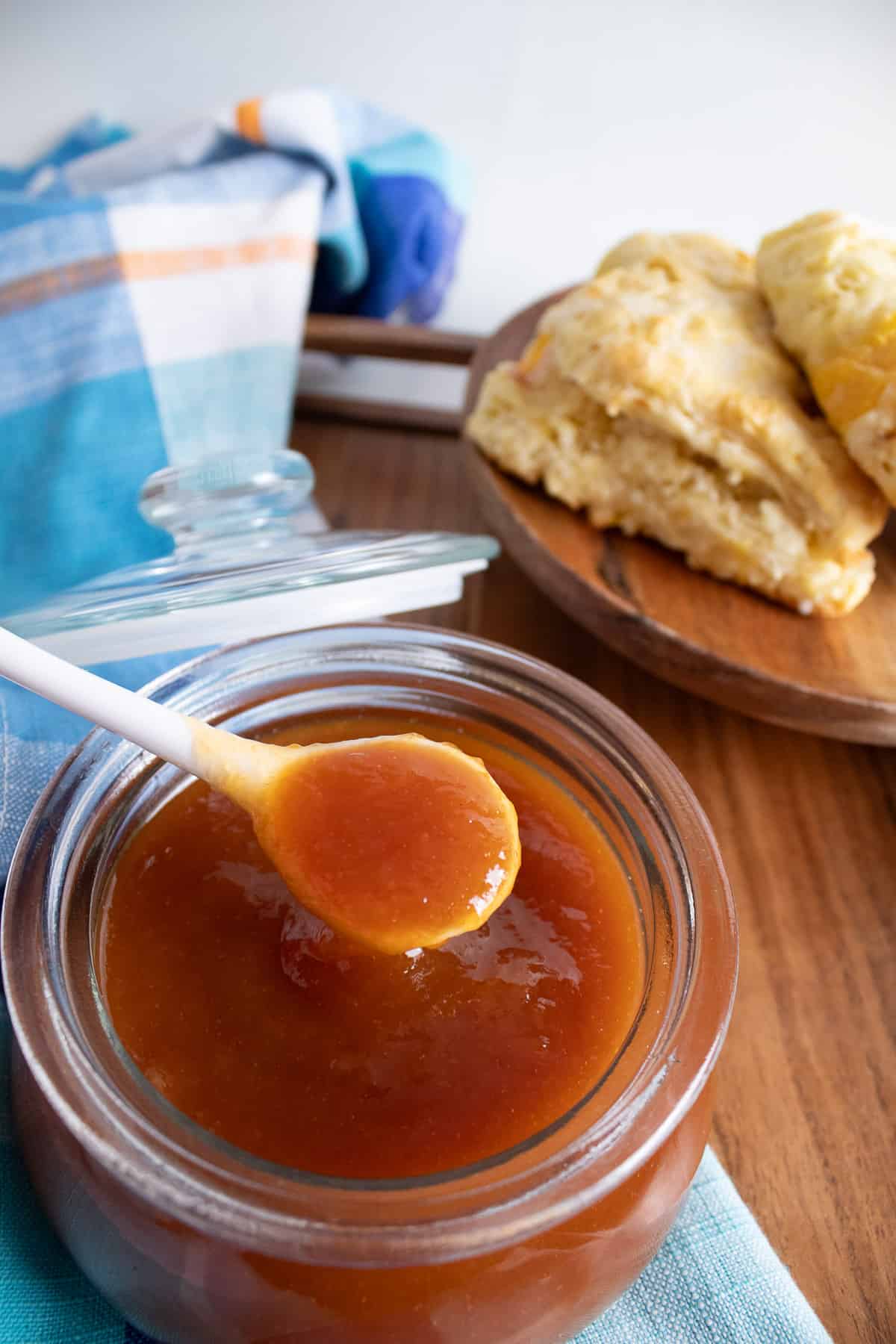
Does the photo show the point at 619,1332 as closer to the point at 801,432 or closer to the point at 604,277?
the point at 801,432

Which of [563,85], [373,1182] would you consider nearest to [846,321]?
[373,1182]

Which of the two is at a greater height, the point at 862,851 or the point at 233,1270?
the point at 233,1270

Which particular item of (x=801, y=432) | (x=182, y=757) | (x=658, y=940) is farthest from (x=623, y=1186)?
(x=801, y=432)

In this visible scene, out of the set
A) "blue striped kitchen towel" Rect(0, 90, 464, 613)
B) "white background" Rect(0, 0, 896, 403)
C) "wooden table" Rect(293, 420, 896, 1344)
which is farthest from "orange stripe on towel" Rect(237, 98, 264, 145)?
"white background" Rect(0, 0, 896, 403)

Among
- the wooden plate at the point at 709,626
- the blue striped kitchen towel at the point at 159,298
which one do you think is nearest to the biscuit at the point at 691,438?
the wooden plate at the point at 709,626

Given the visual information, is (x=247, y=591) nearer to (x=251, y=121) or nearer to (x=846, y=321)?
(x=846, y=321)

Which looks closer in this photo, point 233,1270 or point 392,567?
point 233,1270

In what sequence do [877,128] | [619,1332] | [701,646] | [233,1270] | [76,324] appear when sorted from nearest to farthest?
[233,1270], [619,1332], [701,646], [76,324], [877,128]
